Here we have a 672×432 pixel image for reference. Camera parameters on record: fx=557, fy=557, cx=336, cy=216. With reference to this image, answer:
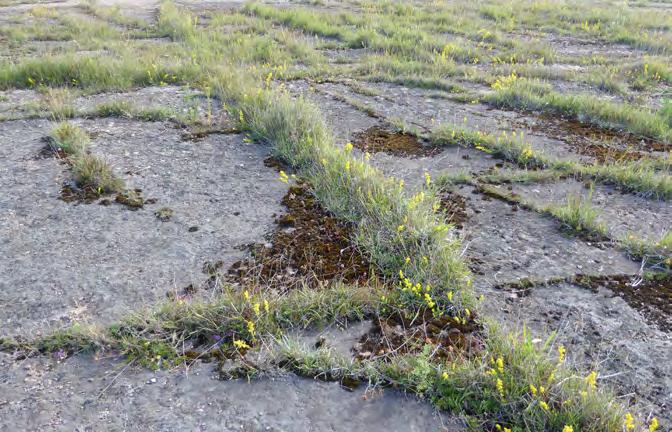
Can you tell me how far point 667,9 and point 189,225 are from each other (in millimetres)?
14554

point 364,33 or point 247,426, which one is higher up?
point 364,33

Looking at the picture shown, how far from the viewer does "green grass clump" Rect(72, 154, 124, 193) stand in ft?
13.5

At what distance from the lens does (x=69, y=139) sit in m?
4.76

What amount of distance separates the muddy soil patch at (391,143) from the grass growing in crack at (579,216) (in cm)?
137

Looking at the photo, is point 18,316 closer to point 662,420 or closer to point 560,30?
point 662,420

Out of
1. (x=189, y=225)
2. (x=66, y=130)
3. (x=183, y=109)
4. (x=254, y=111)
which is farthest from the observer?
(x=183, y=109)

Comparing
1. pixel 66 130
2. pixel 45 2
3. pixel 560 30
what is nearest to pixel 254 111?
pixel 66 130

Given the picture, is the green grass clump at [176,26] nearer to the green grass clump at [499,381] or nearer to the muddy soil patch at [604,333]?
the muddy soil patch at [604,333]

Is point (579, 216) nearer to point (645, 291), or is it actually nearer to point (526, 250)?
point (526, 250)

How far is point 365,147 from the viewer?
16.6 ft

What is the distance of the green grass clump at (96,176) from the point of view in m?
4.13

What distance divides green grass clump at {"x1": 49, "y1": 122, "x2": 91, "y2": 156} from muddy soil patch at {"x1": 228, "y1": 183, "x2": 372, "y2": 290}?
2.02 metres

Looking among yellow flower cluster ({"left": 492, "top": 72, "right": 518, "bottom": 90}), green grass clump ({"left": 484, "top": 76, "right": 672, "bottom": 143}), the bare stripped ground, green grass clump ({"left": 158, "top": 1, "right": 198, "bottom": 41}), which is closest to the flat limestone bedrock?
the bare stripped ground

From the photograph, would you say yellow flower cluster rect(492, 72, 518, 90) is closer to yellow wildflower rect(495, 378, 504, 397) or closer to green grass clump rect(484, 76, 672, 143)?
green grass clump rect(484, 76, 672, 143)
